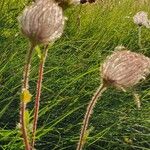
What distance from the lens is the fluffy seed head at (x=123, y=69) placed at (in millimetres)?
1139

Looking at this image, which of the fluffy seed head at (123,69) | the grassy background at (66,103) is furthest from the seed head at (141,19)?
the fluffy seed head at (123,69)

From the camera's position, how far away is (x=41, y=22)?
1.08 metres

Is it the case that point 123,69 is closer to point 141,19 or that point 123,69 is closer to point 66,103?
point 66,103

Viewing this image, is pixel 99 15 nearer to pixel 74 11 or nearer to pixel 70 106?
pixel 74 11

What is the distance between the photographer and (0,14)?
9.64 ft

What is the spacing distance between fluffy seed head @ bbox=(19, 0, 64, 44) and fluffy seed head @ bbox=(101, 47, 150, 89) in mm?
128

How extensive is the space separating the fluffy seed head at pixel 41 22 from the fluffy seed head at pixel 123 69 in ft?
0.42

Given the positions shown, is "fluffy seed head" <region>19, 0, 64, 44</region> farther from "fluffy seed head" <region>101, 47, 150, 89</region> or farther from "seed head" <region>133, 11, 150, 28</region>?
"seed head" <region>133, 11, 150, 28</region>

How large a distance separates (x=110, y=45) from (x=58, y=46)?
2.12ft

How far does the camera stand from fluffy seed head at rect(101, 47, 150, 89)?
1.14m

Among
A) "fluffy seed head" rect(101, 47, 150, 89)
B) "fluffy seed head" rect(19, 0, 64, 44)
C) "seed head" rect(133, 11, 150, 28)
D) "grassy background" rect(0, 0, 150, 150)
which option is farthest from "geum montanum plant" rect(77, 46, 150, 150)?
"seed head" rect(133, 11, 150, 28)

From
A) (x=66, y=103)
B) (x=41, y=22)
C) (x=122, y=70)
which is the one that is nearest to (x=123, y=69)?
(x=122, y=70)

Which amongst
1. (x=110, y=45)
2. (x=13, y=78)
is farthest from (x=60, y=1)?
(x=110, y=45)

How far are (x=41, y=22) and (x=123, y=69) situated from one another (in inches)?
7.7
